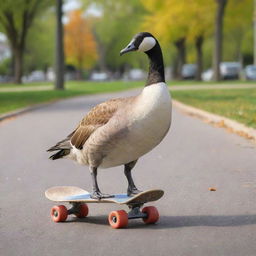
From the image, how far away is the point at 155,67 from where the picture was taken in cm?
588

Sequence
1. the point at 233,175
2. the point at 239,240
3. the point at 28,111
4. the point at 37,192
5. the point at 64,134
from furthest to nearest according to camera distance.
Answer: the point at 28,111 < the point at 64,134 < the point at 233,175 < the point at 37,192 < the point at 239,240

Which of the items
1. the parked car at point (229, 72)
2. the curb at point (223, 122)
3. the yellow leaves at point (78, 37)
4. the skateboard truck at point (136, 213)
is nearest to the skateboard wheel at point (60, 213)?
the skateboard truck at point (136, 213)

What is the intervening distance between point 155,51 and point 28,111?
1804 centimetres

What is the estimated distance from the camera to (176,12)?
56.0 meters

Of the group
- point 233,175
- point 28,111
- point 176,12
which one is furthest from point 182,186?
point 176,12

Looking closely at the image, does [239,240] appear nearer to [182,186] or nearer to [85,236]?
[85,236]

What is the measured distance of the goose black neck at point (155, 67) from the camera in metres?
5.78

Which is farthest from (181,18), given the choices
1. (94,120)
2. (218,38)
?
(94,120)

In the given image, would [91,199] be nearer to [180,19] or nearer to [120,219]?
[120,219]

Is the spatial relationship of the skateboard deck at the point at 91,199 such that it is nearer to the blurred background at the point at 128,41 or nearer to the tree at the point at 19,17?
the blurred background at the point at 128,41

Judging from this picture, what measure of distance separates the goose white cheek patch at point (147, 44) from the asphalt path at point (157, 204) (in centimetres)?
153

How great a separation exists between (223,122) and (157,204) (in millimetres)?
9706

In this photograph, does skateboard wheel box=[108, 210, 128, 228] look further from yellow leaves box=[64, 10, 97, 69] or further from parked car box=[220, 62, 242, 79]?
yellow leaves box=[64, 10, 97, 69]

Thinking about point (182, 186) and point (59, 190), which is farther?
point (182, 186)
